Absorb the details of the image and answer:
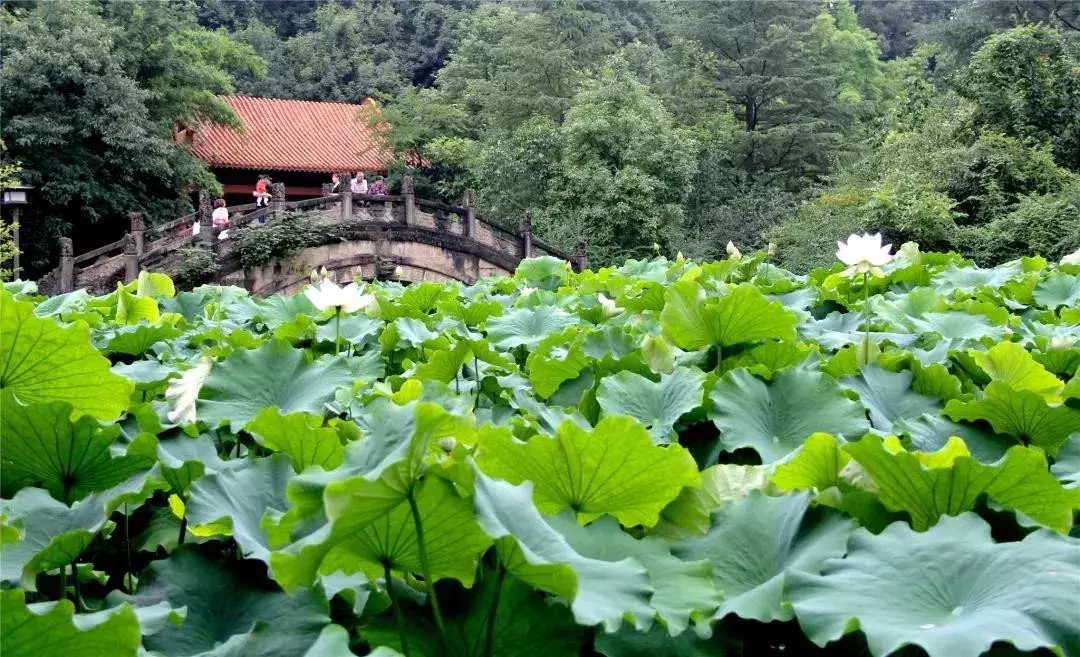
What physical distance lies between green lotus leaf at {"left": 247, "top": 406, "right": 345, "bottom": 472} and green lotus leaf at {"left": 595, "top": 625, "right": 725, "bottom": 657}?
318 mm

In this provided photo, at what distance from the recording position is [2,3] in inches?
720

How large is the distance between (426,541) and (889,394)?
0.83m

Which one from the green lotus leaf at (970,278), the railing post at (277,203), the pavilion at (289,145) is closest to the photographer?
the green lotus leaf at (970,278)

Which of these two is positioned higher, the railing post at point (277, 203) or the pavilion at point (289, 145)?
the railing post at point (277, 203)

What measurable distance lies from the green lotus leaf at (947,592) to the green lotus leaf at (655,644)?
0.26 ft

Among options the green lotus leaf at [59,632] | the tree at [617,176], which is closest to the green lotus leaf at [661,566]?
the green lotus leaf at [59,632]

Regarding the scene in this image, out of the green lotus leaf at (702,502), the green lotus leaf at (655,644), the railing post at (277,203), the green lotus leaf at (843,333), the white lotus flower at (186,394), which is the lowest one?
the railing post at (277,203)

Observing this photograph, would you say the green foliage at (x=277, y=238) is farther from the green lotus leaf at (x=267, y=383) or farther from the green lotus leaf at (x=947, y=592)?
the green lotus leaf at (x=947, y=592)

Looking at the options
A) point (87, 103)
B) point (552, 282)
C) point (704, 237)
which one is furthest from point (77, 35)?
point (552, 282)

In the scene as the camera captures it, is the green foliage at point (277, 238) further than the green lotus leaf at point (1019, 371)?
Yes

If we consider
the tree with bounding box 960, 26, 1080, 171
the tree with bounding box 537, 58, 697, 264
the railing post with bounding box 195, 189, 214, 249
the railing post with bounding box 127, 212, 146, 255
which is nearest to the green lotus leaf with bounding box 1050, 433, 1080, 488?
the railing post with bounding box 127, 212, 146, 255

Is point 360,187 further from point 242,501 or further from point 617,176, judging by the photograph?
point 242,501

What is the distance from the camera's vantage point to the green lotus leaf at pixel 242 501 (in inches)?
30.8

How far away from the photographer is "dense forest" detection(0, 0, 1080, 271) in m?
16.4
